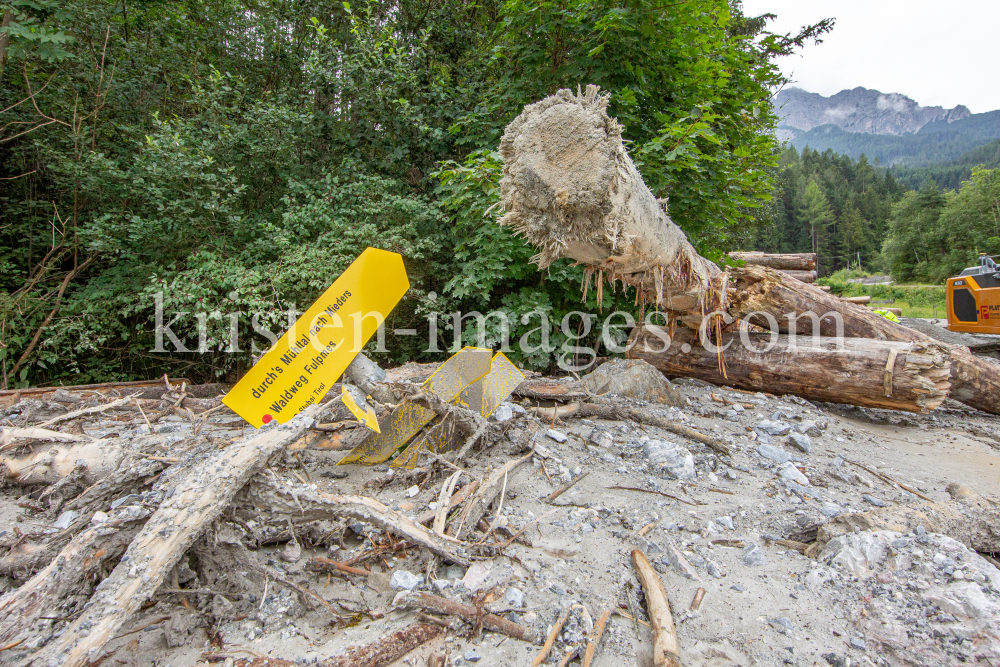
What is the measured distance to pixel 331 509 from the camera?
177 centimetres

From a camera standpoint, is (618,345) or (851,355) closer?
(851,355)

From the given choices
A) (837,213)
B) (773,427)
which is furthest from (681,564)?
(837,213)

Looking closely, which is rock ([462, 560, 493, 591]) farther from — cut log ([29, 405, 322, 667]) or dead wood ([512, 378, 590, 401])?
dead wood ([512, 378, 590, 401])

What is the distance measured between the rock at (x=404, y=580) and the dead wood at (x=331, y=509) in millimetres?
119

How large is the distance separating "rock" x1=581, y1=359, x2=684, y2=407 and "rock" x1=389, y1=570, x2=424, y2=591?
8.83ft

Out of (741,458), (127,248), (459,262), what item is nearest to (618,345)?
(459,262)

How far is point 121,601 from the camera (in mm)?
1279

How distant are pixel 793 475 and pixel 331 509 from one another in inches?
109

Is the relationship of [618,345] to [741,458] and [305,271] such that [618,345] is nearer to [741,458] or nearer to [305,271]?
[741,458]

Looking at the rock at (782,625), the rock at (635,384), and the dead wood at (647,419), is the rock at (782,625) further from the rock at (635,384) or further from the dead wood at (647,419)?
the rock at (635,384)

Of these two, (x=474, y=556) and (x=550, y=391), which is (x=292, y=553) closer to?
(x=474, y=556)

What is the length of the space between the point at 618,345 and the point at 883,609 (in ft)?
13.7

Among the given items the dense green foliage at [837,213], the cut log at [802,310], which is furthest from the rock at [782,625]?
the dense green foliage at [837,213]

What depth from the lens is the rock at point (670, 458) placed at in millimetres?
2787
